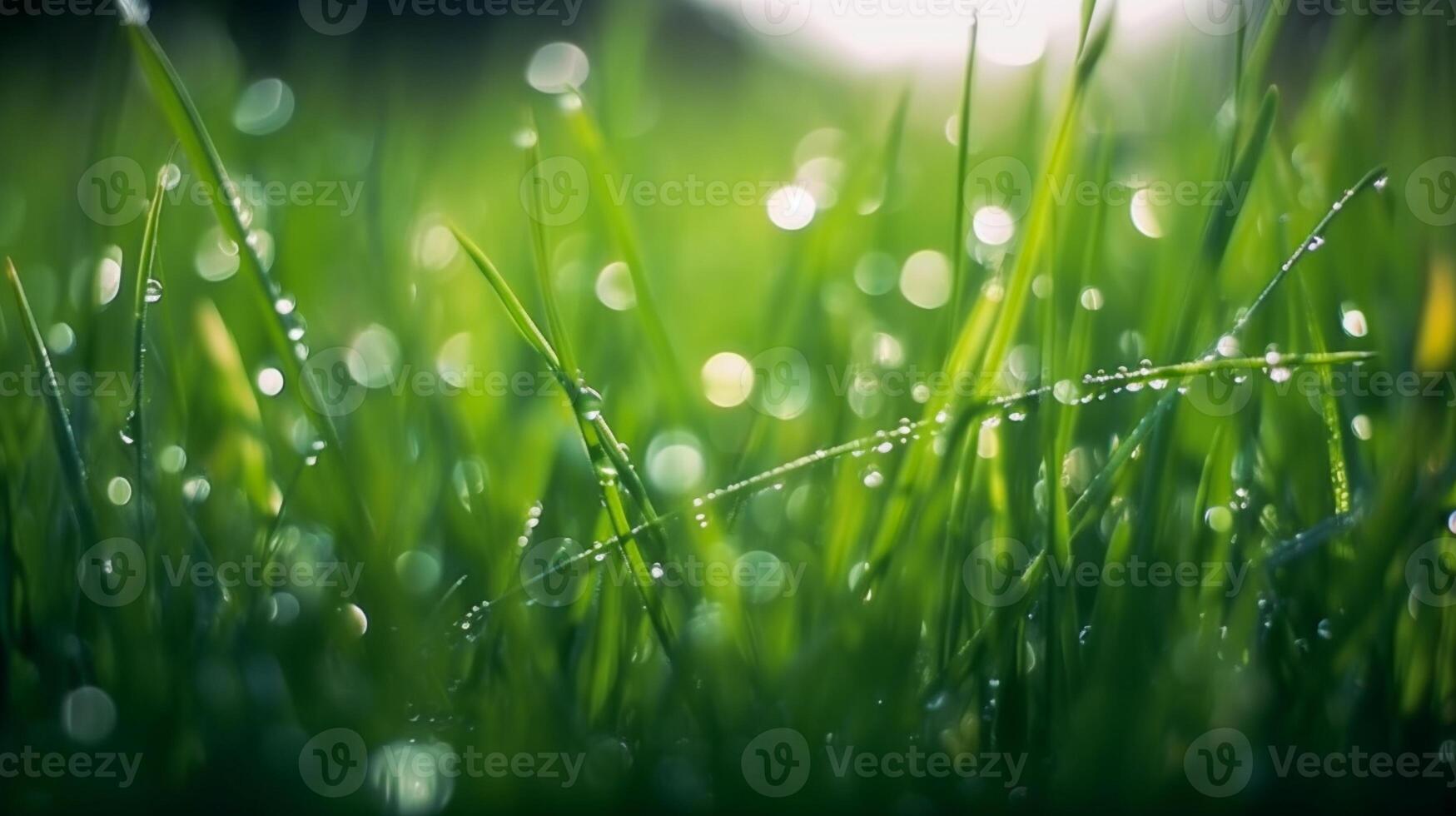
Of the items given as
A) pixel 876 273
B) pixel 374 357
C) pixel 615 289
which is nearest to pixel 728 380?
pixel 615 289

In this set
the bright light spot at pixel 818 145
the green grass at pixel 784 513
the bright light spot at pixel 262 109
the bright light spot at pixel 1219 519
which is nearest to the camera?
the green grass at pixel 784 513

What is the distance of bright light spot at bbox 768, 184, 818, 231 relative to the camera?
4.29 feet

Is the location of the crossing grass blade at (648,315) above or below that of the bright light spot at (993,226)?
below

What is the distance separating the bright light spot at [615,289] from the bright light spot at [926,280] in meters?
0.34

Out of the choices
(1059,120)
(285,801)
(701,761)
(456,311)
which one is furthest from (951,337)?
(456,311)

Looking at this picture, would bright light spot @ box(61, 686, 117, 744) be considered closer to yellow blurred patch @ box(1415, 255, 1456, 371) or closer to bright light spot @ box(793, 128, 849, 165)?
yellow blurred patch @ box(1415, 255, 1456, 371)

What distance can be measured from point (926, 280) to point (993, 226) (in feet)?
0.36

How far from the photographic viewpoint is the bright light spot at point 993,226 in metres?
1.29

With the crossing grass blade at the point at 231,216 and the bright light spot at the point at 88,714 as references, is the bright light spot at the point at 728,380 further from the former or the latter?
the bright light spot at the point at 88,714

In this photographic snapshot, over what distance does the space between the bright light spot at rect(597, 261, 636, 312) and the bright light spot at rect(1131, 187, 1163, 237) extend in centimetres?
62

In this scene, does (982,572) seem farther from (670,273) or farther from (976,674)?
(670,273)

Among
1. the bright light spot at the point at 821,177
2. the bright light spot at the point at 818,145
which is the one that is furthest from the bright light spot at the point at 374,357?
the bright light spot at the point at 818,145

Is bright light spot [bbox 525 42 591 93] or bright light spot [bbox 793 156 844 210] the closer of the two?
bright light spot [bbox 525 42 591 93]

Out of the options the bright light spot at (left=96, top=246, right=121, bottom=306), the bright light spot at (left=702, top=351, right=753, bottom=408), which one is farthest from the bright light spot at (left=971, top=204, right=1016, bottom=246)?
the bright light spot at (left=96, top=246, right=121, bottom=306)
